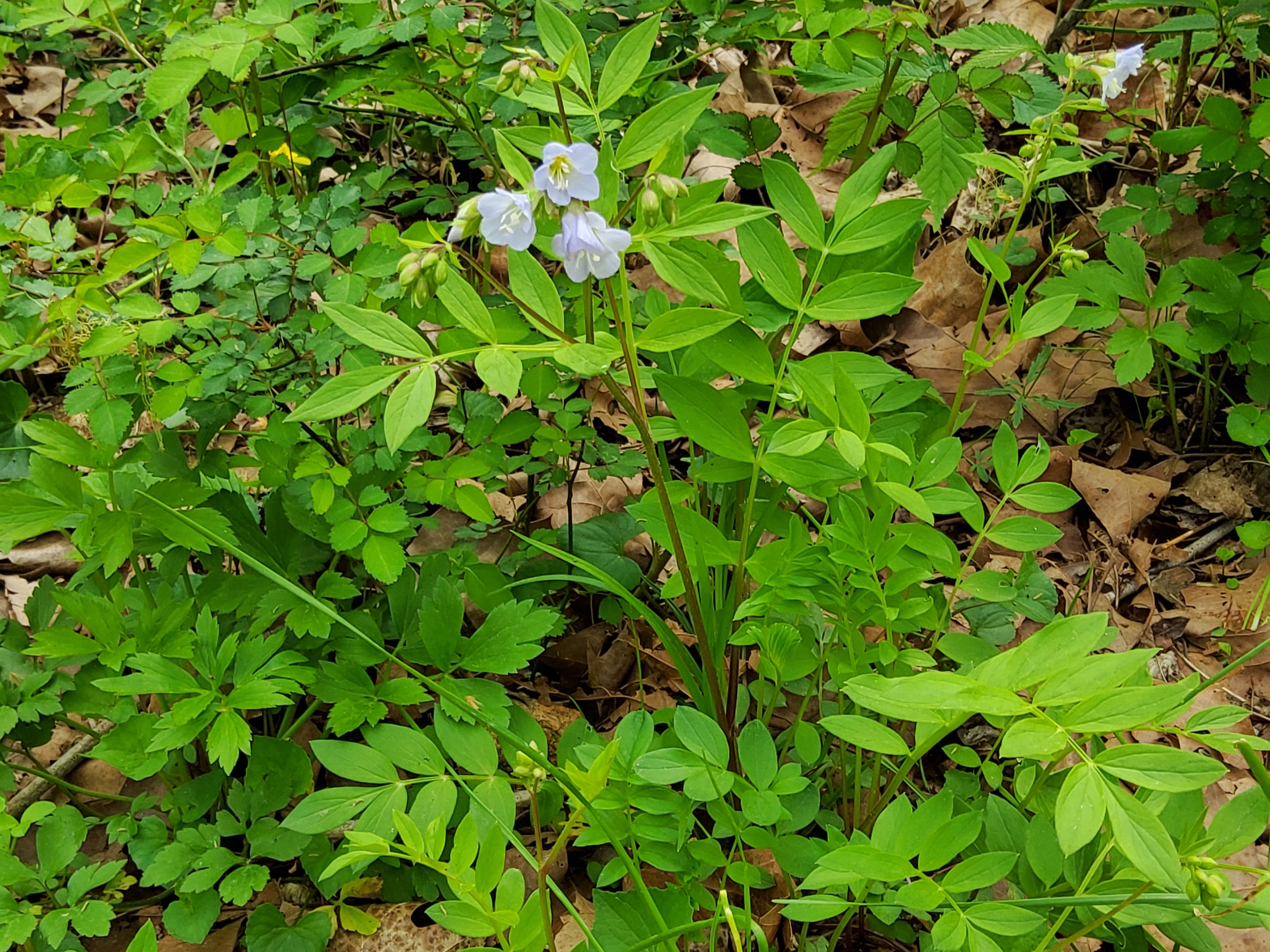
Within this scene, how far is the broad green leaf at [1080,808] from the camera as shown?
2.95 ft

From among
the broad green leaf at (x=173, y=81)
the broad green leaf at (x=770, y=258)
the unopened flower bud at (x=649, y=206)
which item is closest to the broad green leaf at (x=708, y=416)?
the broad green leaf at (x=770, y=258)

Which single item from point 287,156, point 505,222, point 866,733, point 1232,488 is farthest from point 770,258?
point 1232,488

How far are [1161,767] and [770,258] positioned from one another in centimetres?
84

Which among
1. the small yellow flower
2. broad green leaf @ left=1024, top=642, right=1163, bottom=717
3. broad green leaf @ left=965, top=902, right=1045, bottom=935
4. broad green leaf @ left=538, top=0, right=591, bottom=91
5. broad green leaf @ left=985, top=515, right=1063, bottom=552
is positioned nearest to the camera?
broad green leaf @ left=1024, top=642, right=1163, bottom=717

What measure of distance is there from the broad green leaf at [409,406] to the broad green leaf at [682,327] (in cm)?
30

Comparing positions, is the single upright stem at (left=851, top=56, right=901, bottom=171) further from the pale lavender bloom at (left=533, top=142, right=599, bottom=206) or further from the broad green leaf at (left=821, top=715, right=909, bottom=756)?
the broad green leaf at (left=821, top=715, right=909, bottom=756)

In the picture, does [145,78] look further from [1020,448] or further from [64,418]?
[1020,448]

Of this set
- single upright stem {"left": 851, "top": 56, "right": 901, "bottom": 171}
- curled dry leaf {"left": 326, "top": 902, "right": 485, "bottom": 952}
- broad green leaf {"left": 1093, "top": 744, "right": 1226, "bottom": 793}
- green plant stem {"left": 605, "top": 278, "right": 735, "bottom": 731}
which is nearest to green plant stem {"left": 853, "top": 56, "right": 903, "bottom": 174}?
single upright stem {"left": 851, "top": 56, "right": 901, "bottom": 171}

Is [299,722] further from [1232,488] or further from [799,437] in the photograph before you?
[1232,488]

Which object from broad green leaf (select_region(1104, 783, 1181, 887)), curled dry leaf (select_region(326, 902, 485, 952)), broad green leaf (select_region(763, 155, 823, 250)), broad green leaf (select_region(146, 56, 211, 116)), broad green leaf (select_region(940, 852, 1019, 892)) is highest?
broad green leaf (select_region(146, 56, 211, 116))

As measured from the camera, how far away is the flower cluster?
1.04 m

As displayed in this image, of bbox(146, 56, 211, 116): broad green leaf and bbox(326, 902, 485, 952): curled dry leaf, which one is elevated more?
bbox(146, 56, 211, 116): broad green leaf

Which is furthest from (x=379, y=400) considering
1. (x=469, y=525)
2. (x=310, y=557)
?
(x=469, y=525)

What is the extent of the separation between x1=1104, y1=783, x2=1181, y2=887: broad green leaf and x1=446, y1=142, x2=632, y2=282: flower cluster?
786mm
